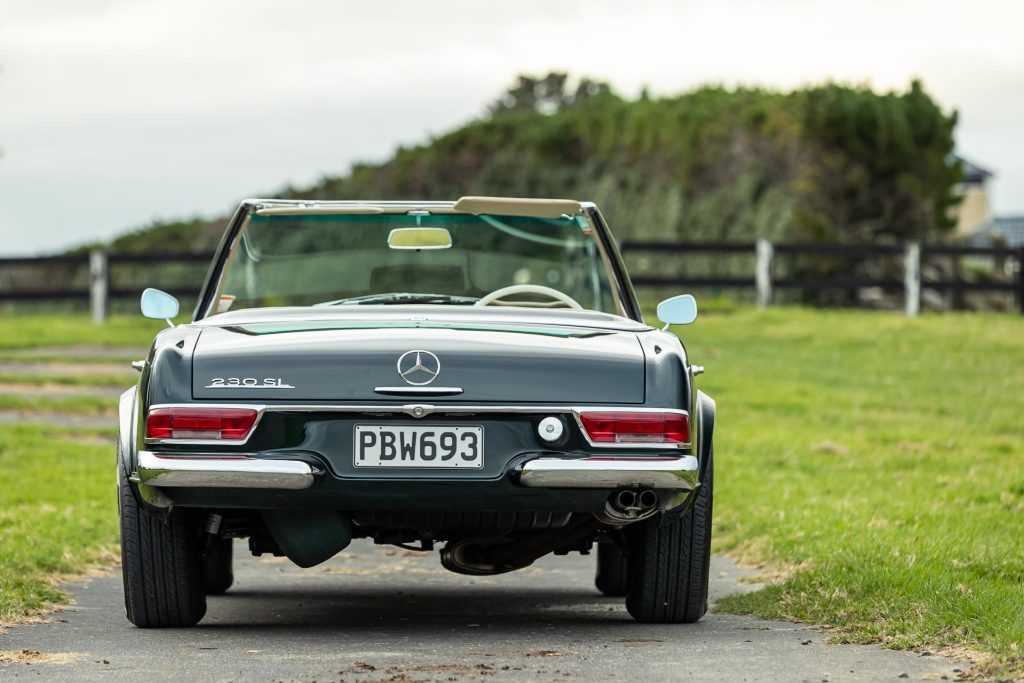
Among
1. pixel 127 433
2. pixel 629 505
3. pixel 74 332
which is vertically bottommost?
pixel 74 332

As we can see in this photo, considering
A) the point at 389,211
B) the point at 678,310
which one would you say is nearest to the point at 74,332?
the point at 389,211

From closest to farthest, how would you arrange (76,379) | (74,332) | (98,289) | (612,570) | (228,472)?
(228,472)
(612,570)
(76,379)
(74,332)
(98,289)

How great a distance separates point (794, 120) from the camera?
99.8ft

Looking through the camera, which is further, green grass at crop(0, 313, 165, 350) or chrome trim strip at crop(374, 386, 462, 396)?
green grass at crop(0, 313, 165, 350)

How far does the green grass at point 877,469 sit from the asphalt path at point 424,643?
0.33 meters

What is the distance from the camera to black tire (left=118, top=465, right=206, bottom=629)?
5797mm

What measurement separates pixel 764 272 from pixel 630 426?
21.7 meters

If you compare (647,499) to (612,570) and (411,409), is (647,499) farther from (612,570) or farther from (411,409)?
(612,570)

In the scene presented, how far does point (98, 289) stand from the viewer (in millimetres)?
27281

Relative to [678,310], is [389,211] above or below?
above

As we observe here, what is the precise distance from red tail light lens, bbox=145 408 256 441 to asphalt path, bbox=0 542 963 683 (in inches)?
26.6

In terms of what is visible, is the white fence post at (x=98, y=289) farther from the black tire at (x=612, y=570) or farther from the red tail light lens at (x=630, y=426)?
the red tail light lens at (x=630, y=426)

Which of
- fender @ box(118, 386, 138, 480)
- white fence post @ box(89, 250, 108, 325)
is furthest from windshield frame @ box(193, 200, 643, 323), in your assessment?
white fence post @ box(89, 250, 108, 325)

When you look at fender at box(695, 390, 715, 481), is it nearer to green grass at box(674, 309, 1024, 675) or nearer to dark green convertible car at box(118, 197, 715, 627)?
dark green convertible car at box(118, 197, 715, 627)
